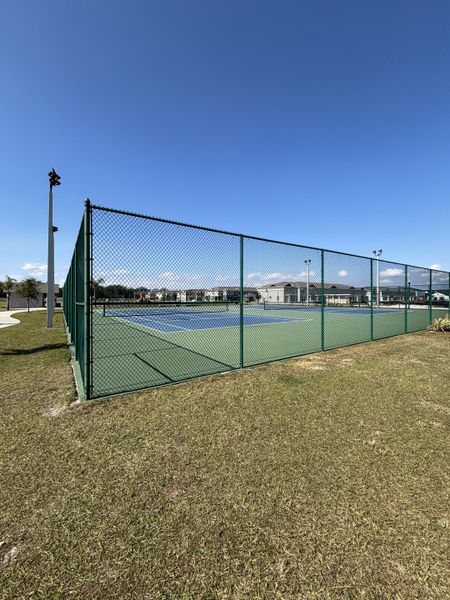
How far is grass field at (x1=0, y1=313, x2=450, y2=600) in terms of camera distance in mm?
1548

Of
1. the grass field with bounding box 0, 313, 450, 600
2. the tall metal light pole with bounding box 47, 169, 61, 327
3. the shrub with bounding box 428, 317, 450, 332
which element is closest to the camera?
the grass field with bounding box 0, 313, 450, 600

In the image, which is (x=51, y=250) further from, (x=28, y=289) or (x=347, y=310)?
(x=347, y=310)

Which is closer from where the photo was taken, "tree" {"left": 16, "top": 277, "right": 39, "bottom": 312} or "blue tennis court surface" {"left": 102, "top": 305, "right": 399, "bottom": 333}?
"blue tennis court surface" {"left": 102, "top": 305, "right": 399, "bottom": 333}

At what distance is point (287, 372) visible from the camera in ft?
18.2

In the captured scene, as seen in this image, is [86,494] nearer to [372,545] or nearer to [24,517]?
Answer: [24,517]

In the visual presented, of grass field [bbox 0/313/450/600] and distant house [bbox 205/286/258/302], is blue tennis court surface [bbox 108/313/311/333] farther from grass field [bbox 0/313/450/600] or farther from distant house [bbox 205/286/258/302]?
grass field [bbox 0/313/450/600]

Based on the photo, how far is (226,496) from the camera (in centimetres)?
217

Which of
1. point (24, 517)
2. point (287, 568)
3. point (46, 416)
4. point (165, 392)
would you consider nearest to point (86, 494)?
point (24, 517)

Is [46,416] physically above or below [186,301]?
below

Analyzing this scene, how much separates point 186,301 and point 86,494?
3670 mm

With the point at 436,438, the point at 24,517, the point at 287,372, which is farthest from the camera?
the point at 287,372

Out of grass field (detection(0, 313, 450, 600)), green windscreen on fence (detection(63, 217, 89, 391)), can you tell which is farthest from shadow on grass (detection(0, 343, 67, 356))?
grass field (detection(0, 313, 450, 600))

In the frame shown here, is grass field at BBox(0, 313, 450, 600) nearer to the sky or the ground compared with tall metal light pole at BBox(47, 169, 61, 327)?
nearer to the ground

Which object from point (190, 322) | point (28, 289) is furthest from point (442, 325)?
point (28, 289)
